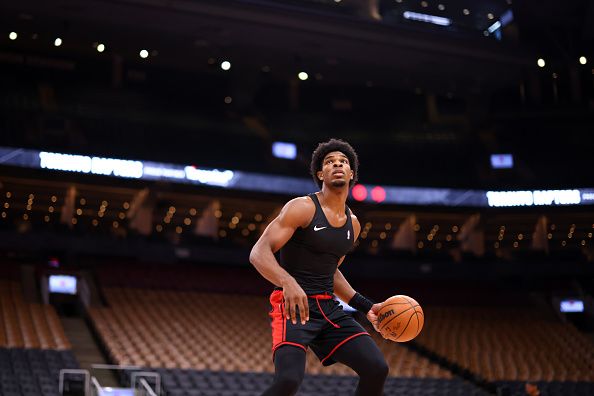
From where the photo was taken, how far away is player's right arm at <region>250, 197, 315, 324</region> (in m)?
4.81

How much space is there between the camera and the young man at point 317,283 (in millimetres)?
4883

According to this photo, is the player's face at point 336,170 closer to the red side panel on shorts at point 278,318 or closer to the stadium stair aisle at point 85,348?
the red side panel on shorts at point 278,318

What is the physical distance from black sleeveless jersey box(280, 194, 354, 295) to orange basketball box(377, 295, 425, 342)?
15.7 inches

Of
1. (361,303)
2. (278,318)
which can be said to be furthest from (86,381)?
(278,318)

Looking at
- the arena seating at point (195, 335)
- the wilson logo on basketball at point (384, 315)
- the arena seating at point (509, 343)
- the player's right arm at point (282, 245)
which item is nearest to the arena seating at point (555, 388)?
the arena seating at point (509, 343)

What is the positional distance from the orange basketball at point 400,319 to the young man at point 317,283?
0.30ft

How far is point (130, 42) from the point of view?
85.5 ft

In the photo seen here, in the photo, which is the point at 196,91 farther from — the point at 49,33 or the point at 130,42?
the point at 49,33

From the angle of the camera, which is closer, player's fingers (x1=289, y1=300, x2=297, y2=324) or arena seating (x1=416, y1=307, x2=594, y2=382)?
player's fingers (x1=289, y1=300, x2=297, y2=324)

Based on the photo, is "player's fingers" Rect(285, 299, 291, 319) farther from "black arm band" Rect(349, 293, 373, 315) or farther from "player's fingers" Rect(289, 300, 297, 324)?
"black arm band" Rect(349, 293, 373, 315)

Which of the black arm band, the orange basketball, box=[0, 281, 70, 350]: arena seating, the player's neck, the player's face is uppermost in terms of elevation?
box=[0, 281, 70, 350]: arena seating

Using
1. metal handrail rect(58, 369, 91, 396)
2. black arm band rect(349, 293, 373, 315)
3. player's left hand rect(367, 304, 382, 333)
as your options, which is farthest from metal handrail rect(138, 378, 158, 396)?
player's left hand rect(367, 304, 382, 333)

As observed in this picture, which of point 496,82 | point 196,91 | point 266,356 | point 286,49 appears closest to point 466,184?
point 496,82

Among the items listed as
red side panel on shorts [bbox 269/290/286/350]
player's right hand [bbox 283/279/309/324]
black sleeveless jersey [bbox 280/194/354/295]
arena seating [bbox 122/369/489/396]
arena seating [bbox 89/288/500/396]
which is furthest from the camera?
arena seating [bbox 89/288/500/396]
